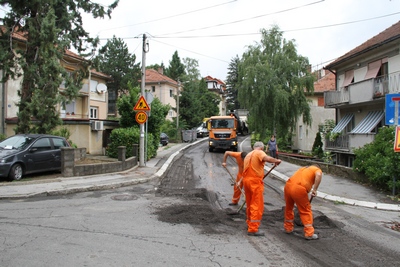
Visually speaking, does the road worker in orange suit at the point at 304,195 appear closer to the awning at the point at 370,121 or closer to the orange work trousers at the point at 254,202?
the orange work trousers at the point at 254,202

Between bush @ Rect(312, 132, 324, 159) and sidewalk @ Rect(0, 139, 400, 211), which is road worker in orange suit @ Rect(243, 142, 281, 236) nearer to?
sidewalk @ Rect(0, 139, 400, 211)

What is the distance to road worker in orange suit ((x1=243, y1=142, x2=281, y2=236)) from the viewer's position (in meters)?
6.00

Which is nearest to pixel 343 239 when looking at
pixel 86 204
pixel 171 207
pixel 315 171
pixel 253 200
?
pixel 315 171

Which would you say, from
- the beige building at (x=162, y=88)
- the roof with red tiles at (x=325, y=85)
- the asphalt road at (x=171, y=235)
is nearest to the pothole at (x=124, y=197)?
the asphalt road at (x=171, y=235)

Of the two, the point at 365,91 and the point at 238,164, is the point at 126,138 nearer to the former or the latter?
the point at 238,164

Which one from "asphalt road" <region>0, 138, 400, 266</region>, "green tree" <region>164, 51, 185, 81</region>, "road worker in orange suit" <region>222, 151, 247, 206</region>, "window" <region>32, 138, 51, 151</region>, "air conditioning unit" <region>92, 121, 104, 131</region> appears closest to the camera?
"asphalt road" <region>0, 138, 400, 266</region>

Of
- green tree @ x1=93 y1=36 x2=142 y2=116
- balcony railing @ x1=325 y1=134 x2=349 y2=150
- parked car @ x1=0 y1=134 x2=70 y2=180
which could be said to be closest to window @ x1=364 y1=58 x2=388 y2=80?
balcony railing @ x1=325 y1=134 x2=349 y2=150

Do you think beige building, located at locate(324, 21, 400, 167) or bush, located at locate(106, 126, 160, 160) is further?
beige building, located at locate(324, 21, 400, 167)

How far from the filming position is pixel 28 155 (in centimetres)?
1118

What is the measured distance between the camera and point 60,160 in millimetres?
12578

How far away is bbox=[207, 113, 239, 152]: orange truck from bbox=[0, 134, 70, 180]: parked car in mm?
15243

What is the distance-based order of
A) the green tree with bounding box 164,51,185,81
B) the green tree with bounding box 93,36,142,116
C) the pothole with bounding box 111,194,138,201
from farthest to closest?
the green tree with bounding box 164,51,185,81 < the green tree with bounding box 93,36,142,116 < the pothole with bounding box 111,194,138,201

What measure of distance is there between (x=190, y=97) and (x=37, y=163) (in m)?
39.0

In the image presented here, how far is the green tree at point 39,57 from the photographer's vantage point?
14.5 metres
